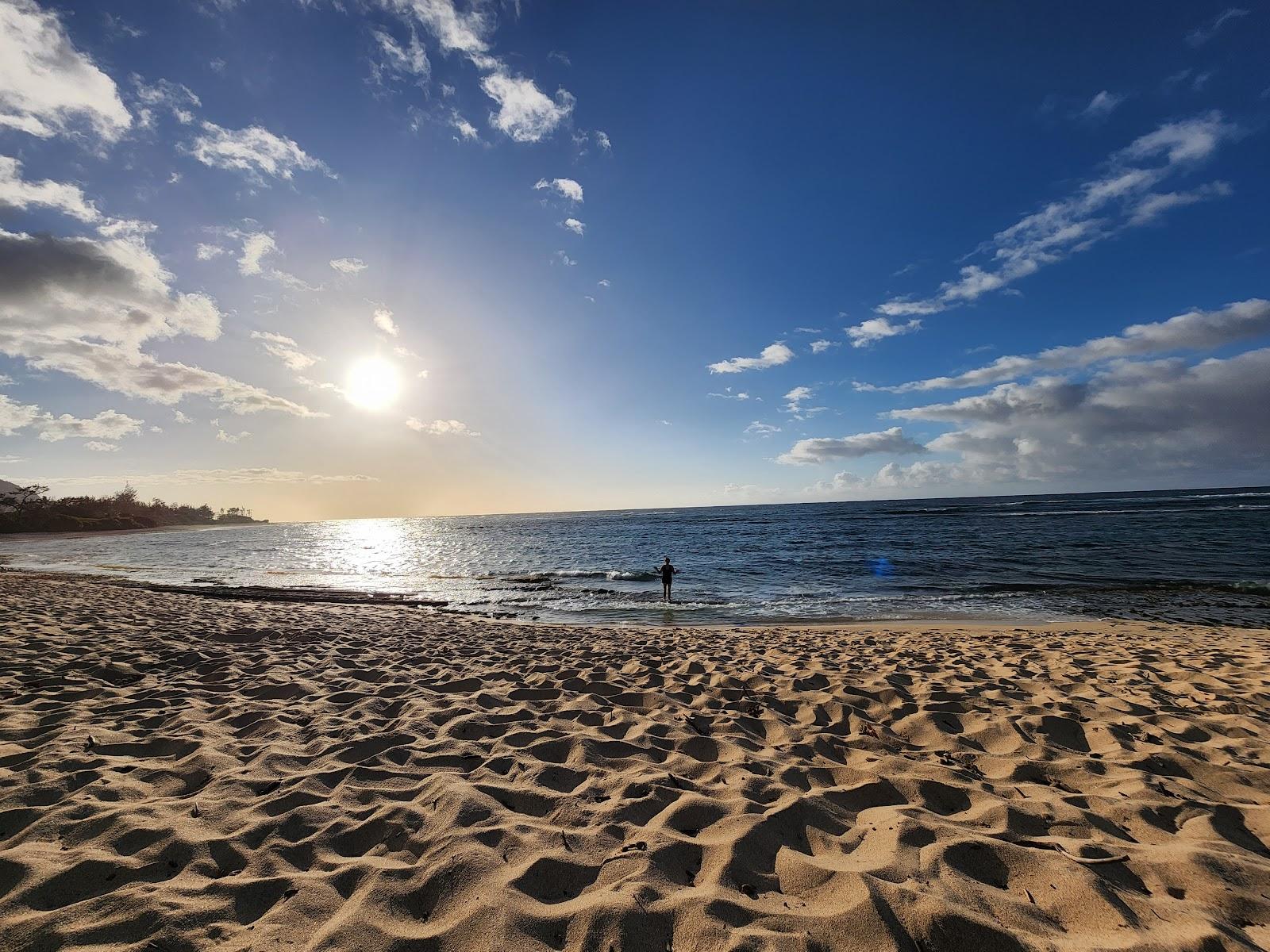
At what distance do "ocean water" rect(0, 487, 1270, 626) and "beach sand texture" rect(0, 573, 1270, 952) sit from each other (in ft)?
30.9

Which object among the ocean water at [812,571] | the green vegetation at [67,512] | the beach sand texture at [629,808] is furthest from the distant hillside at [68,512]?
the beach sand texture at [629,808]

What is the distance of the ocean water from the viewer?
54.0 ft

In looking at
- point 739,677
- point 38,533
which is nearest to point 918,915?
point 739,677

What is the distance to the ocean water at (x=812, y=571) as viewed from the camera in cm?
1645

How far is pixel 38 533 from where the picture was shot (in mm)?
66062

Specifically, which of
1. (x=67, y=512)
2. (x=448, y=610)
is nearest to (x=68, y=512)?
(x=67, y=512)

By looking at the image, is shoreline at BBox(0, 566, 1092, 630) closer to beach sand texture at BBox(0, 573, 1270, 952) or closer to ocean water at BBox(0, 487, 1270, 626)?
ocean water at BBox(0, 487, 1270, 626)

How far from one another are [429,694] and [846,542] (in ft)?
128

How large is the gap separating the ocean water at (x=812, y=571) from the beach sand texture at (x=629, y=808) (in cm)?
943

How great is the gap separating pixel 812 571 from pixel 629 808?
2435cm

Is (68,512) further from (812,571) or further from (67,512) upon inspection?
(812,571)

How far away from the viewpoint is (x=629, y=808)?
3.69 metres

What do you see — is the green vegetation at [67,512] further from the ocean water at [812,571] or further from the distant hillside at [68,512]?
the ocean water at [812,571]

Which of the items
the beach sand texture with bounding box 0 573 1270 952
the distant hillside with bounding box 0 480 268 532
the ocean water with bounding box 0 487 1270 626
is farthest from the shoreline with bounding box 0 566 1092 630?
the distant hillside with bounding box 0 480 268 532
